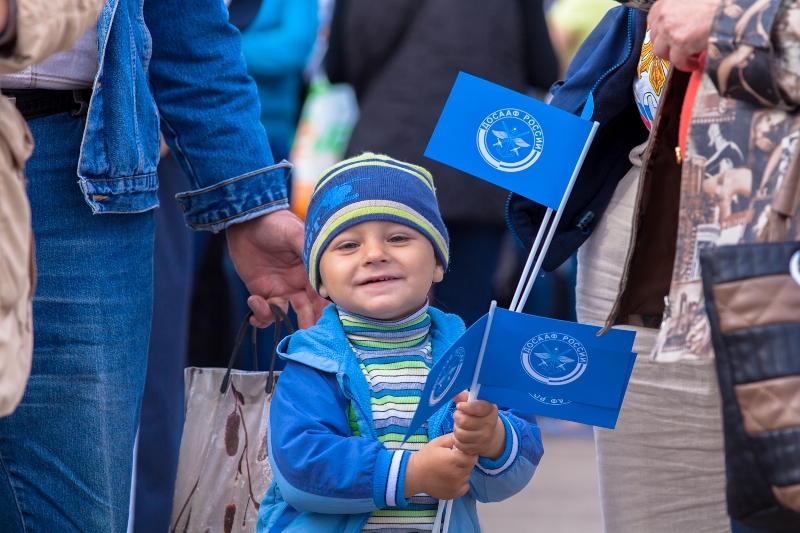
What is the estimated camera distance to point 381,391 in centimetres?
216

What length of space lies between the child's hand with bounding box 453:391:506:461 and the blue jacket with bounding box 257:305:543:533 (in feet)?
0.33

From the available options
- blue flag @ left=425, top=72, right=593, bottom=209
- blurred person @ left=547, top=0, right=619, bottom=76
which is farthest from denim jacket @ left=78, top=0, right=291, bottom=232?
blurred person @ left=547, top=0, right=619, bottom=76

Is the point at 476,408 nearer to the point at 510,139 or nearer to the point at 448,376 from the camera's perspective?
the point at 448,376

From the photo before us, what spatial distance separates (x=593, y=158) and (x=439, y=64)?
1.69m

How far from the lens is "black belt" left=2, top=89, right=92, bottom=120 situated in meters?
1.99

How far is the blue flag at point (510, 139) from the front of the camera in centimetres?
221

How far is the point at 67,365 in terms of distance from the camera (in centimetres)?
211

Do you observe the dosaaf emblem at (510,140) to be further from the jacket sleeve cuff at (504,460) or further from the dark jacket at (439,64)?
the dark jacket at (439,64)

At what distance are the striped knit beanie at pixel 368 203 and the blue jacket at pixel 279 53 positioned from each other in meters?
2.19

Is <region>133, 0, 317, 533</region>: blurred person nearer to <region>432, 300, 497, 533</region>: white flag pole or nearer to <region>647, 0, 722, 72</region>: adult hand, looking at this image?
<region>432, 300, 497, 533</region>: white flag pole

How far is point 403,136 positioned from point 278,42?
2.91ft

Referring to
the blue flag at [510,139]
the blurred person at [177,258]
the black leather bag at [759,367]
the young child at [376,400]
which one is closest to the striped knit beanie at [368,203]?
the young child at [376,400]

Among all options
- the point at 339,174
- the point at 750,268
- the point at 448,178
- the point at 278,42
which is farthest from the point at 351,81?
the point at 750,268

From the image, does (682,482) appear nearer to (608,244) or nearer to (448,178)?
(608,244)
